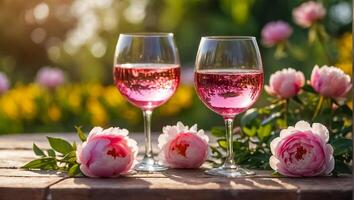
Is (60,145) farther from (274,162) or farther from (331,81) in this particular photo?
(331,81)

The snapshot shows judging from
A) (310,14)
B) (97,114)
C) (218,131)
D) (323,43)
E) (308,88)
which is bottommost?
(97,114)

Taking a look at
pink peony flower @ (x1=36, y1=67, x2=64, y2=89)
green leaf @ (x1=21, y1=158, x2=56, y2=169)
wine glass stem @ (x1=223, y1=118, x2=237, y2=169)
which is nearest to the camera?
wine glass stem @ (x1=223, y1=118, x2=237, y2=169)

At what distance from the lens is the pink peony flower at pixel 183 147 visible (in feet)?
7.55

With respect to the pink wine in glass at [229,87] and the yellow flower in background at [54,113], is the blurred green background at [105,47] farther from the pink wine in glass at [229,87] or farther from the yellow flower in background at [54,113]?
the pink wine in glass at [229,87]

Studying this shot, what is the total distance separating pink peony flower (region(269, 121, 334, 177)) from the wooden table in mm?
28

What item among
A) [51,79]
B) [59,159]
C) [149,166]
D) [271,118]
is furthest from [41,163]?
[51,79]

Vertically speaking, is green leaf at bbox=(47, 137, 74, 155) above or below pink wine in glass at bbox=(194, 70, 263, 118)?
below

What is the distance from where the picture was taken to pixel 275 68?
6984 millimetres

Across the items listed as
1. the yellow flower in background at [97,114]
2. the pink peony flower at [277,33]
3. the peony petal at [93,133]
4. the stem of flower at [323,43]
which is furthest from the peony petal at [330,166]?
the yellow flower in background at [97,114]

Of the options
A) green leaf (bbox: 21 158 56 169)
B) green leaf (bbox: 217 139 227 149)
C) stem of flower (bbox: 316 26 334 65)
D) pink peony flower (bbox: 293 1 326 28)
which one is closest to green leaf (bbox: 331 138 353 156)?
green leaf (bbox: 217 139 227 149)

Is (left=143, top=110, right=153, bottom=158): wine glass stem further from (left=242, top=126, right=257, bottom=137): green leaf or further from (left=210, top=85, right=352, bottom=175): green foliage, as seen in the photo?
(left=242, top=126, right=257, bottom=137): green leaf

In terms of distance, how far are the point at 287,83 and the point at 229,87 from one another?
0.52m

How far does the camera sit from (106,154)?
2131 millimetres

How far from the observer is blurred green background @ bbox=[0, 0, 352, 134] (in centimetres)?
469
